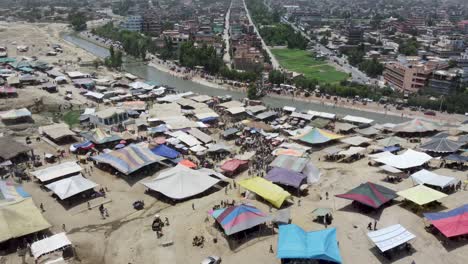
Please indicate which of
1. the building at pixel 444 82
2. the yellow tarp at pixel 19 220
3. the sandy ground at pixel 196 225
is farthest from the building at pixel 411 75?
the yellow tarp at pixel 19 220

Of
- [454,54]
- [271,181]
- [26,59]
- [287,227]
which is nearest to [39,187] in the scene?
[271,181]

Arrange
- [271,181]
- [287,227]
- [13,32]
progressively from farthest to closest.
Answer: [13,32] < [271,181] < [287,227]

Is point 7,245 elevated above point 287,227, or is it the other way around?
point 287,227

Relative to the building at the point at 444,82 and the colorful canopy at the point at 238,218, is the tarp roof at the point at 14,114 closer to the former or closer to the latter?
the colorful canopy at the point at 238,218

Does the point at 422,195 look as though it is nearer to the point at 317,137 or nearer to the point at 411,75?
the point at 317,137

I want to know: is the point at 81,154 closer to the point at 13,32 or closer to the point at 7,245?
the point at 7,245

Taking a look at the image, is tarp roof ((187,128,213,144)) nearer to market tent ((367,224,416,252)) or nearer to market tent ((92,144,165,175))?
market tent ((92,144,165,175))

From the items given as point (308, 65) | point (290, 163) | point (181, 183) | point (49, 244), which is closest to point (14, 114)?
point (181, 183)
